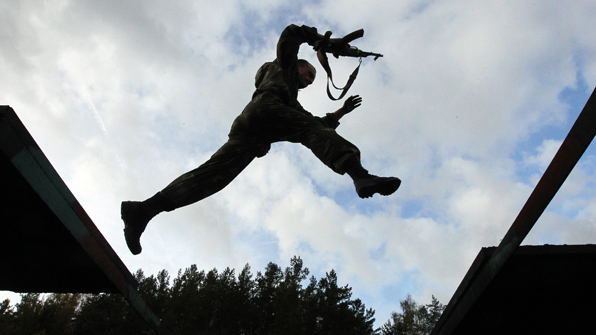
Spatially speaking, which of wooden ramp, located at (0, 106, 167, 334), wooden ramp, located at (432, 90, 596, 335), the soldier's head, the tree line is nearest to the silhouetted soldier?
the soldier's head

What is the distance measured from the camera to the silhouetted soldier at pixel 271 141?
3.35m

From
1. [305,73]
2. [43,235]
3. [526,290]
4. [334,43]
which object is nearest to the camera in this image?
[43,235]

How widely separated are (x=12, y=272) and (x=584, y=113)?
3401 mm

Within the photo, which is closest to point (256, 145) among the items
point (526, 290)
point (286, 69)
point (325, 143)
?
point (325, 143)

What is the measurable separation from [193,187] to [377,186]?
1.52 metres

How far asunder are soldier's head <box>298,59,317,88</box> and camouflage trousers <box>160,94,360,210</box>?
68 cm

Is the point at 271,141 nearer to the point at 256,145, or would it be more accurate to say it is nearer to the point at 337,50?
the point at 256,145

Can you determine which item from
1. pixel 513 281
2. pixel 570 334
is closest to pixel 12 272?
pixel 513 281

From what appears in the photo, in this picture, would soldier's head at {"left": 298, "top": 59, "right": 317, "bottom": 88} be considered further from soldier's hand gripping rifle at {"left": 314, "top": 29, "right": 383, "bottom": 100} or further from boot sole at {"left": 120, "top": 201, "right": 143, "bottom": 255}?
boot sole at {"left": 120, "top": 201, "right": 143, "bottom": 255}

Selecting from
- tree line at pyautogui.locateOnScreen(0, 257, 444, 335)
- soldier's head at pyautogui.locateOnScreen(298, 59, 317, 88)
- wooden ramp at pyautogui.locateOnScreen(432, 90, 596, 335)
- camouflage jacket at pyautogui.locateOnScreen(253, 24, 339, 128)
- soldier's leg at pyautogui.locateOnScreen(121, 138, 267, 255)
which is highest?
tree line at pyautogui.locateOnScreen(0, 257, 444, 335)

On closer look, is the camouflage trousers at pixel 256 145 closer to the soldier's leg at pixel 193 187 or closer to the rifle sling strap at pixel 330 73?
the soldier's leg at pixel 193 187

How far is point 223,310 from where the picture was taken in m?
41.0

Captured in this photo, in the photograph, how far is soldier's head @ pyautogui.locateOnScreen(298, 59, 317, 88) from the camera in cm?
458

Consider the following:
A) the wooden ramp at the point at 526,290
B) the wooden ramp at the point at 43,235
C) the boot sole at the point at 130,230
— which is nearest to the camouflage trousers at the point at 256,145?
the boot sole at the point at 130,230
